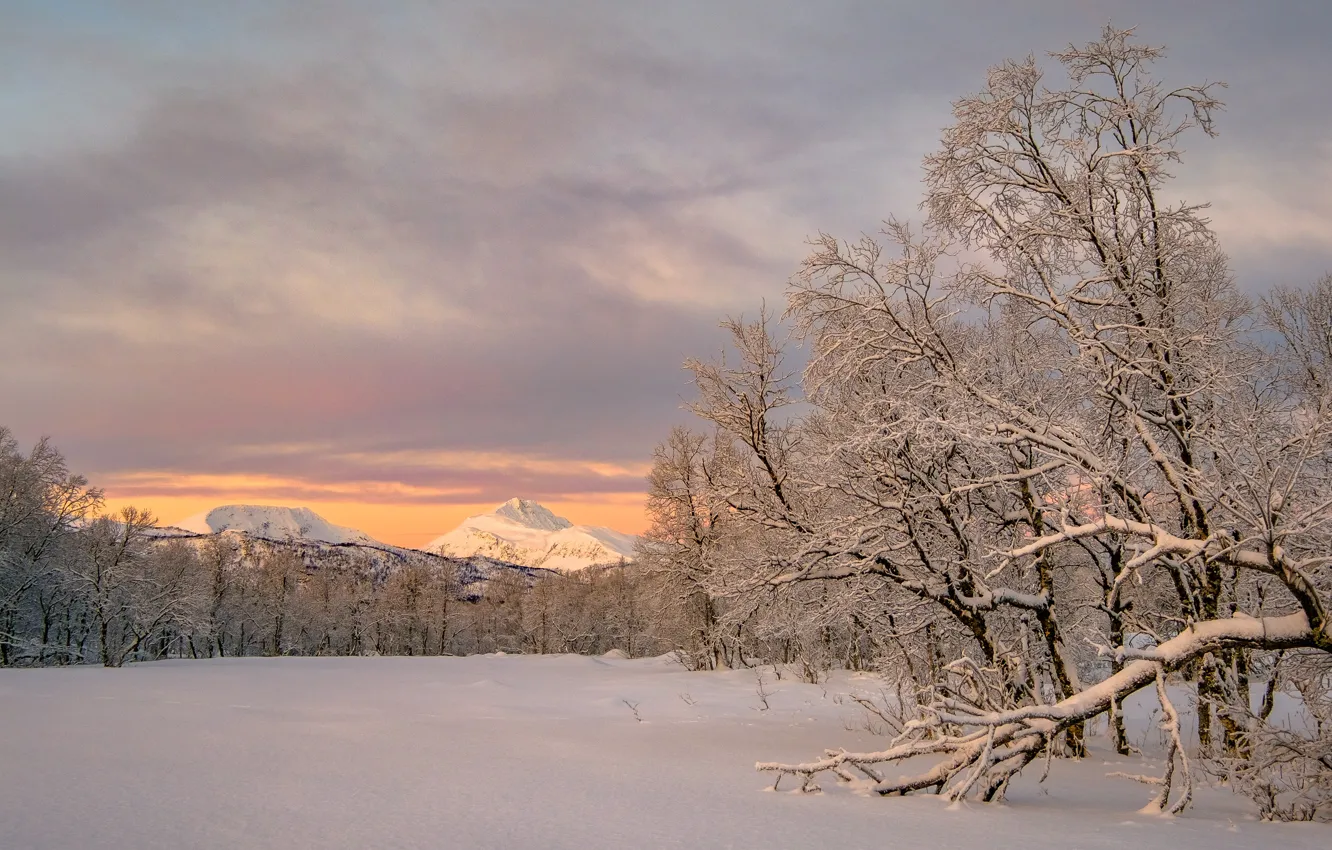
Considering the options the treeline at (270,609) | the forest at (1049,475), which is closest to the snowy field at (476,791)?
the forest at (1049,475)

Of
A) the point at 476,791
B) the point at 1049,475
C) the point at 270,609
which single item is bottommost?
the point at 270,609

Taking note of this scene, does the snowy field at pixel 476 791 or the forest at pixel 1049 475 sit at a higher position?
the forest at pixel 1049 475

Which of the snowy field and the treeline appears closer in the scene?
the snowy field

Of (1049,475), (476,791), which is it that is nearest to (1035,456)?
(1049,475)

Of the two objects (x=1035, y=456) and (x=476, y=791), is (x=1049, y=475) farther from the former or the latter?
(x=476, y=791)

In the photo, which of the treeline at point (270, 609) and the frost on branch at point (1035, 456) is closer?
the frost on branch at point (1035, 456)

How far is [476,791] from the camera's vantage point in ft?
24.6

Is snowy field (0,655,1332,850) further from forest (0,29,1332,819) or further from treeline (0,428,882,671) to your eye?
treeline (0,428,882,671)

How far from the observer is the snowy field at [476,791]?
5.62 m

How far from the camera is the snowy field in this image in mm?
5621

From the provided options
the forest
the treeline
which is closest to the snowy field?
the forest

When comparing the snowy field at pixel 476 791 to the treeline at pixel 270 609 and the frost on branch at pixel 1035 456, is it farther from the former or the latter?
the treeline at pixel 270 609

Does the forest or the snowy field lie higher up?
the forest

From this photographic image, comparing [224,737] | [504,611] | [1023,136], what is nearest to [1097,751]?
[1023,136]
